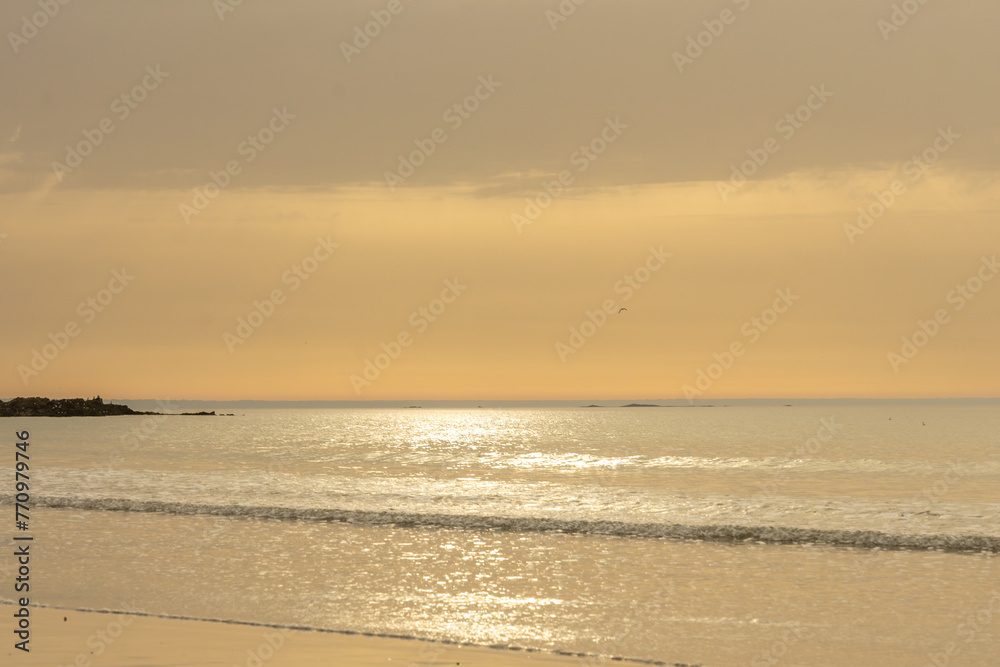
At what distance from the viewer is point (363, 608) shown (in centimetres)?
1579

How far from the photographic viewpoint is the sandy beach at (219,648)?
1209 cm

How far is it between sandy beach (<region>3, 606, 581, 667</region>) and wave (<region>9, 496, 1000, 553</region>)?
14917 mm

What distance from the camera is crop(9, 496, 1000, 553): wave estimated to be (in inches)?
1005

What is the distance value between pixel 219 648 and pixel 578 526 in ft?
55.5

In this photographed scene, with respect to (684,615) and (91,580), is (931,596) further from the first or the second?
(91,580)

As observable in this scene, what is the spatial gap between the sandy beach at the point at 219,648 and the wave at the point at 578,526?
48.9 feet
